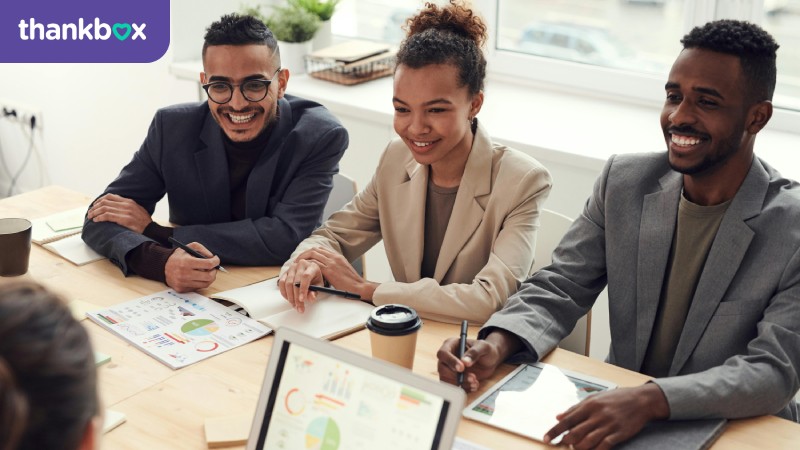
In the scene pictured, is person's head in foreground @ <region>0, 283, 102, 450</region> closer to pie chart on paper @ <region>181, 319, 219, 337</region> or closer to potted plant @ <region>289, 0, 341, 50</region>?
pie chart on paper @ <region>181, 319, 219, 337</region>

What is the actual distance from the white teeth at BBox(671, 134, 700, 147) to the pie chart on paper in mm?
990

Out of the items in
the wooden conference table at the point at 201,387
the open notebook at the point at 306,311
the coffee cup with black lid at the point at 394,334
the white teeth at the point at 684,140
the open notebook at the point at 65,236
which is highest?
the white teeth at the point at 684,140

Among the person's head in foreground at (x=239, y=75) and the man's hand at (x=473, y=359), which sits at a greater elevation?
the person's head in foreground at (x=239, y=75)

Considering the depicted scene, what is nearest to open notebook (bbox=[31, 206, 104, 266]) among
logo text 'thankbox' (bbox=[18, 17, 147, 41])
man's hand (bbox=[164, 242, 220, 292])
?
man's hand (bbox=[164, 242, 220, 292])

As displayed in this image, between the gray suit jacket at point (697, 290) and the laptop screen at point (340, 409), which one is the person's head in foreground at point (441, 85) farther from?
the laptop screen at point (340, 409)

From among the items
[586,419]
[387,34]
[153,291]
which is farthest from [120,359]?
[387,34]

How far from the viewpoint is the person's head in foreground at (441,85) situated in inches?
82.1

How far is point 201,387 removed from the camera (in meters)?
1.66

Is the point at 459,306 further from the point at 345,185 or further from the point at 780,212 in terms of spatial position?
the point at 345,185

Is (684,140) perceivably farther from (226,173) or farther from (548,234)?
(226,173)

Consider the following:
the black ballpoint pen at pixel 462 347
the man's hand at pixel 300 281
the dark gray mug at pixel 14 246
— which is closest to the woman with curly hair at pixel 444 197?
the man's hand at pixel 300 281

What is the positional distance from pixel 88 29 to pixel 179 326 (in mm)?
2649

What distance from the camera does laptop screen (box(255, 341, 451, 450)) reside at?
1121 mm

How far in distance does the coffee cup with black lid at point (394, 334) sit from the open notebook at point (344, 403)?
40cm
